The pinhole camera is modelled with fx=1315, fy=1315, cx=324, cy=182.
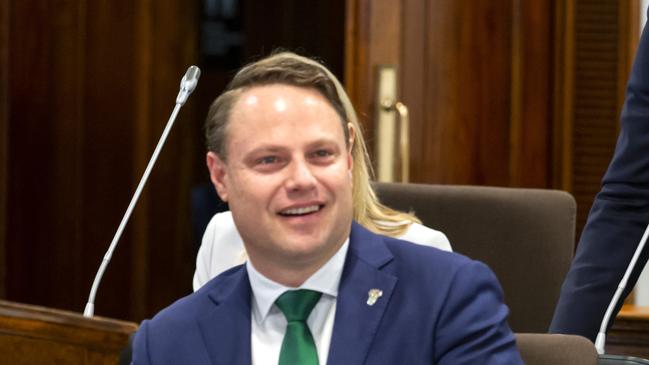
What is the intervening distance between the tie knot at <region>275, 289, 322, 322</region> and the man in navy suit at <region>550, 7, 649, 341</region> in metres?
0.53

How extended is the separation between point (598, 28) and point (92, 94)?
1.91 m

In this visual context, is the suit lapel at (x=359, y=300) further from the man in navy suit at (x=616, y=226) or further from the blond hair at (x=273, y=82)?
the man in navy suit at (x=616, y=226)

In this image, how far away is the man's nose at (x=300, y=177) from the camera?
5.82 ft

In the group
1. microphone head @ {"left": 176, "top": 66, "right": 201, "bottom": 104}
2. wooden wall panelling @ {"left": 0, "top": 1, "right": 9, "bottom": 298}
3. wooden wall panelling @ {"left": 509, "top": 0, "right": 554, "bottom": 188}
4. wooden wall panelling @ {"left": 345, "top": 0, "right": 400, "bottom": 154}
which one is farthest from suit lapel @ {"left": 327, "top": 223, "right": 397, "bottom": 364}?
wooden wall panelling @ {"left": 0, "top": 1, "right": 9, "bottom": 298}

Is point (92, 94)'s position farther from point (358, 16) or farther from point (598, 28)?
point (598, 28)

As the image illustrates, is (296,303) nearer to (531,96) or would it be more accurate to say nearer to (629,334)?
(629,334)

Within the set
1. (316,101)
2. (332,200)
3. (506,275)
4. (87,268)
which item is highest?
(316,101)

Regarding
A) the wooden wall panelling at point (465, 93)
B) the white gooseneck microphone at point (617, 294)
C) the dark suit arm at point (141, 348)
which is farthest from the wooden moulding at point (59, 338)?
the wooden wall panelling at point (465, 93)

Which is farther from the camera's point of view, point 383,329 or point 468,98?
point 468,98

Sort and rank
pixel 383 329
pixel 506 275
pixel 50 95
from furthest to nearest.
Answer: pixel 50 95, pixel 506 275, pixel 383 329

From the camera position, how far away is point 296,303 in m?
1.81

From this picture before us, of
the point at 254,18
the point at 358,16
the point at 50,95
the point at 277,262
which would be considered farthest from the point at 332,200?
the point at 254,18

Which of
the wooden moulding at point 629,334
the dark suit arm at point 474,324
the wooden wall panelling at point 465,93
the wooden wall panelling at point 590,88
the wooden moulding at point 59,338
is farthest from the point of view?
the wooden wall panelling at point 465,93

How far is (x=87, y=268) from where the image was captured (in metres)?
5.09
